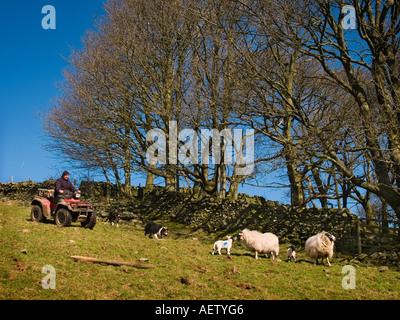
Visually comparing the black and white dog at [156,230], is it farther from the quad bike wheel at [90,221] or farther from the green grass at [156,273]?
the quad bike wheel at [90,221]

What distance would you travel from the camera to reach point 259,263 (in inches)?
420

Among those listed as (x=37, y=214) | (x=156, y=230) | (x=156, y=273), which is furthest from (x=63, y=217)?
(x=156, y=273)

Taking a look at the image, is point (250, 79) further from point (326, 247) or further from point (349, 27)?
point (326, 247)

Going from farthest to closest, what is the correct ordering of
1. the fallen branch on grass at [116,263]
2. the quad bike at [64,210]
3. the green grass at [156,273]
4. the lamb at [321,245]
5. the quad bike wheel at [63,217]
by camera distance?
the quad bike at [64,210], the quad bike wheel at [63,217], the lamb at [321,245], the fallen branch on grass at [116,263], the green grass at [156,273]

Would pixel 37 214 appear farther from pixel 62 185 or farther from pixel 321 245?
pixel 321 245

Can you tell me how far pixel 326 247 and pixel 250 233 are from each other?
220 centimetres

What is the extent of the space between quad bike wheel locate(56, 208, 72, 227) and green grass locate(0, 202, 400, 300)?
406 mm

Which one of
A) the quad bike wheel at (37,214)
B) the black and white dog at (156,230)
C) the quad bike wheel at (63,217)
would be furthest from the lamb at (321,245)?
the quad bike wheel at (37,214)

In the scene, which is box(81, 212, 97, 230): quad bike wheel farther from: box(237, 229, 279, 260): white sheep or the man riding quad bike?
box(237, 229, 279, 260): white sheep

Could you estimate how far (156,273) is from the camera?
857cm

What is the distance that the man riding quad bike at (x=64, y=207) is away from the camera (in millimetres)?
13250

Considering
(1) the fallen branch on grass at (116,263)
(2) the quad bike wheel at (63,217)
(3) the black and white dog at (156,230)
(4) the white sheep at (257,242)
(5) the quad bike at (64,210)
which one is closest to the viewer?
(1) the fallen branch on grass at (116,263)

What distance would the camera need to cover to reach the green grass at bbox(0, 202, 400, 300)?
7281 mm
